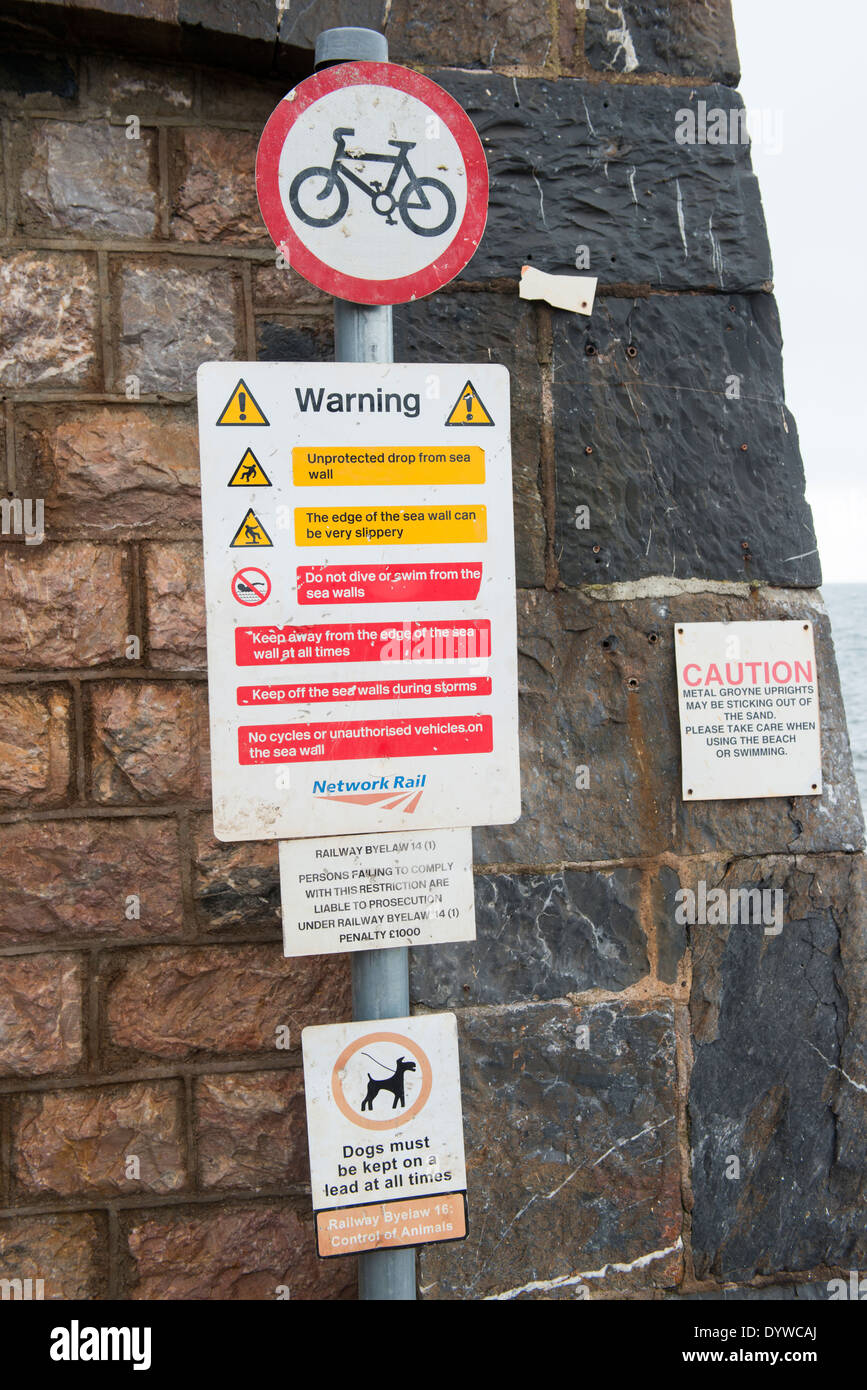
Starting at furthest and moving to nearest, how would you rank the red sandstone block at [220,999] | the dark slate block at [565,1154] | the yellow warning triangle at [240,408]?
the red sandstone block at [220,999]
the dark slate block at [565,1154]
the yellow warning triangle at [240,408]

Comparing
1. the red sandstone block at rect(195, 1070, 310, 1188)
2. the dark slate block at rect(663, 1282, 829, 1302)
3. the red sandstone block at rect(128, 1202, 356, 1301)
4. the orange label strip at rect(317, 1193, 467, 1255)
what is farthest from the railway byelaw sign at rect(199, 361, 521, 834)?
the dark slate block at rect(663, 1282, 829, 1302)

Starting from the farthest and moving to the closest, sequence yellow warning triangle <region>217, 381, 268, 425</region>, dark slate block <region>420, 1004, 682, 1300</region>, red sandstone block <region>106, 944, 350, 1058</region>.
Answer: red sandstone block <region>106, 944, 350, 1058</region> → dark slate block <region>420, 1004, 682, 1300</region> → yellow warning triangle <region>217, 381, 268, 425</region>

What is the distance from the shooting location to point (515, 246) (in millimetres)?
2146

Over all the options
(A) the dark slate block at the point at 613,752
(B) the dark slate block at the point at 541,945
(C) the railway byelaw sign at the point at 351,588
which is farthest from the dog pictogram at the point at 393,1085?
(A) the dark slate block at the point at 613,752

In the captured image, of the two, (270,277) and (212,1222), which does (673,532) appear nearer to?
(270,277)

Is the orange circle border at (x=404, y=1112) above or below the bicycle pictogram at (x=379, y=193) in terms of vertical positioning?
below

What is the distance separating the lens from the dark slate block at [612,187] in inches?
84.4

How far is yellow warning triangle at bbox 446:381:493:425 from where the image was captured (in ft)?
5.02

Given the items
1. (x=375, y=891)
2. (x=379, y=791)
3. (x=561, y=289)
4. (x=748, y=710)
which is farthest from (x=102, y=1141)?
(x=561, y=289)

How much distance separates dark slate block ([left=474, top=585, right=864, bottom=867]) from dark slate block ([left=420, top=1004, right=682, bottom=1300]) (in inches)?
9.1

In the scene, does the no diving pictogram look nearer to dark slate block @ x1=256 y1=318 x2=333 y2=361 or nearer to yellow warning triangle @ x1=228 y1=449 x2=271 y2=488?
yellow warning triangle @ x1=228 y1=449 x2=271 y2=488

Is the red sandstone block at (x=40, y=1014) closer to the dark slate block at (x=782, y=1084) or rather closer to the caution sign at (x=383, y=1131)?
the caution sign at (x=383, y=1131)

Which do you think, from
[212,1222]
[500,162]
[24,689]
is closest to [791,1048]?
[212,1222]

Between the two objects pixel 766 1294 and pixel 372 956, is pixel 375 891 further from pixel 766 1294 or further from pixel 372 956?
pixel 766 1294
